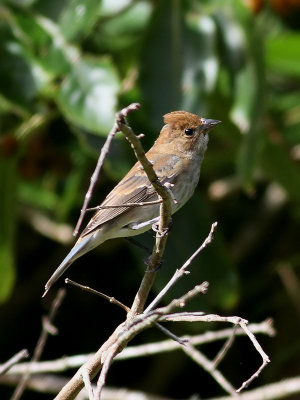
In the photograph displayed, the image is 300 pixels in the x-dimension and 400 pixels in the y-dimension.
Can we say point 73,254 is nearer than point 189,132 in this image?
Yes

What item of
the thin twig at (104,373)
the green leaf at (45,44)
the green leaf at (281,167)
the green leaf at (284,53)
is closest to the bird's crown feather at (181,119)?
the green leaf at (45,44)

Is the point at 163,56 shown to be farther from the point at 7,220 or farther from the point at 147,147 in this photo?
the point at 7,220

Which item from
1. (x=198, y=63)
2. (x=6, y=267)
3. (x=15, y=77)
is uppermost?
(x=15, y=77)

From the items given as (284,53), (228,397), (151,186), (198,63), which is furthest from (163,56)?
(228,397)

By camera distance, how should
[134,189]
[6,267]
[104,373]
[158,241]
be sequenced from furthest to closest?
[6,267], [134,189], [158,241], [104,373]

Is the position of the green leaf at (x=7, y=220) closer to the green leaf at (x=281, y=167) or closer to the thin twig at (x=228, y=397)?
the thin twig at (x=228, y=397)

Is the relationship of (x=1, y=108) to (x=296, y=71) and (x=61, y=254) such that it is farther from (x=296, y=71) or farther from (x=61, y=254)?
(x=296, y=71)
